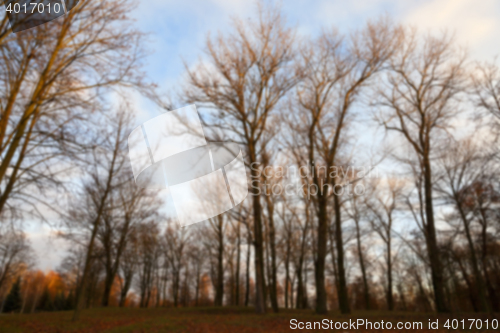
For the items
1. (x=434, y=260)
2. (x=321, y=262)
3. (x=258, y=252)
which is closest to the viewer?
(x=258, y=252)

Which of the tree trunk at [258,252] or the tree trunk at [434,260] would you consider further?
the tree trunk at [434,260]

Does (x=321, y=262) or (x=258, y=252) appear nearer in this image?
(x=258, y=252)

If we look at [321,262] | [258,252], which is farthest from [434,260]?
[258,252]

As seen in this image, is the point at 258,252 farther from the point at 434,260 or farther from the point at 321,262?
the point at 434,260

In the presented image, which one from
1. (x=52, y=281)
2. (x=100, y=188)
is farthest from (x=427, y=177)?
(x=52, y=281)

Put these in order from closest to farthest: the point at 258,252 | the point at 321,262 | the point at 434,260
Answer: the point at 258,252 → the point at 321,262 → the point at 434,260

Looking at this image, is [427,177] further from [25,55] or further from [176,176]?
[25,55]

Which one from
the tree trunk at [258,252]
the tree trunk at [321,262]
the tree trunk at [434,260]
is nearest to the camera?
the tree trunk at [321,262]

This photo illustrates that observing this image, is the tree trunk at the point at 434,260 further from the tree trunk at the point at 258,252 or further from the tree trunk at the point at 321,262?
the tree trunk at the point at 258,252

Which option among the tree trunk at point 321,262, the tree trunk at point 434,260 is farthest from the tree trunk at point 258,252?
the tree trunk at point 434,260

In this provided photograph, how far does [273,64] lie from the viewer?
Answer: 1457 centimetres

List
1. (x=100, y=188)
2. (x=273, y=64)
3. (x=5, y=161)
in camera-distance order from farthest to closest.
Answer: (x=273, y=64), (x=100, y=188), (x=5, y=161)

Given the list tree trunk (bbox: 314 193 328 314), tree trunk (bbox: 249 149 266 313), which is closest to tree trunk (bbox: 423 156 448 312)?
tree trunk (bbox: 314 193 328 314)

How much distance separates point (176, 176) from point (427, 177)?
1457cm
